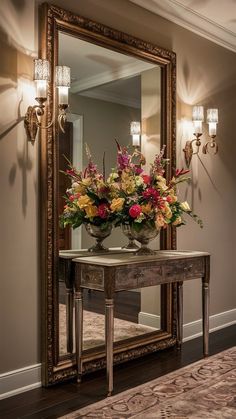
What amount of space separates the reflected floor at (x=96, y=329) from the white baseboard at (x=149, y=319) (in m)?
0.03

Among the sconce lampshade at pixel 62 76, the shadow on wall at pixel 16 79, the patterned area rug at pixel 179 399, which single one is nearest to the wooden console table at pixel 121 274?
the patterned area rug at pixel 179 399

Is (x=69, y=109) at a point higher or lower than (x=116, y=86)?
lower

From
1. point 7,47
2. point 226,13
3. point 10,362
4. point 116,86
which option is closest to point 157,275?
point 10,362

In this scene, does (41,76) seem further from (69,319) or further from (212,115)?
(212,115)

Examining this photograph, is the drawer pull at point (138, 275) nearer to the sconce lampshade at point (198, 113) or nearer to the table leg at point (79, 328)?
the table leg at point (79, 328)

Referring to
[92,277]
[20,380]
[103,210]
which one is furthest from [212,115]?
[20,380]

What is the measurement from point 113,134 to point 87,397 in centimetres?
179

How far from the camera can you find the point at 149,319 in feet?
12.1

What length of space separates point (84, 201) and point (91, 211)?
86mm

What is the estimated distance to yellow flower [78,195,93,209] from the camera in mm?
3066

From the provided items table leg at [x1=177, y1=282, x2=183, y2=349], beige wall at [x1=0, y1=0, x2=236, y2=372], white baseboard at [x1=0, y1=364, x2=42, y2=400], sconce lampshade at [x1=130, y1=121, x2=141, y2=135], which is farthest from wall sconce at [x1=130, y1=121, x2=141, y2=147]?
white baseboard at [x1=0, y1=364, x2=42, y2=400]

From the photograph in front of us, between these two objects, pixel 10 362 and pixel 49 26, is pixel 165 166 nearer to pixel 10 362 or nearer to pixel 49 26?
pixel 49 26

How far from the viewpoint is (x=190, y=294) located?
4.05 m

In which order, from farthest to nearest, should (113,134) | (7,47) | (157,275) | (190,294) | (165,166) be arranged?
(190,294) < (165,166) < (113,134) < (157,275) < (7,47)
